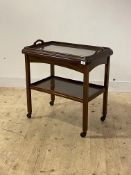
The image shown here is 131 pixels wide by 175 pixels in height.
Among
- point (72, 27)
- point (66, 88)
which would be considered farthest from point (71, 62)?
point (72, 27)

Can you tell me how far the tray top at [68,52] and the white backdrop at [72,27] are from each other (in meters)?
0.59

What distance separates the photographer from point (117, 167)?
2002mm

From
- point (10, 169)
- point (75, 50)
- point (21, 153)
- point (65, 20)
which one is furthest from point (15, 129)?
point (65, 20)

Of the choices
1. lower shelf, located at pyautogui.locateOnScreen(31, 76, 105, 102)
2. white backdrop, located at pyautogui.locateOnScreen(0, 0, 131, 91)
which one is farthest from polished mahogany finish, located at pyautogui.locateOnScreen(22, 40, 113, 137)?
white backdrop, located at pyautogui.locateOnScreen(0, 0, 131, 91)

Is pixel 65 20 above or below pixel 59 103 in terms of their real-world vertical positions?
above

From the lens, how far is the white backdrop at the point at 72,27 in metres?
3.10

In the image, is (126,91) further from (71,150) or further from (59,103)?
(71,150)

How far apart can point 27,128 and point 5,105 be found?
564 millimetres

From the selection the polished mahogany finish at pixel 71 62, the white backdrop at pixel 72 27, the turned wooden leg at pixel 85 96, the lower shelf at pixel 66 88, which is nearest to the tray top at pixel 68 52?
the polished mahogany finish at pixel 71 62

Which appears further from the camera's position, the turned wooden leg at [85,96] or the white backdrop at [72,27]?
the white backdrop at [72,27]

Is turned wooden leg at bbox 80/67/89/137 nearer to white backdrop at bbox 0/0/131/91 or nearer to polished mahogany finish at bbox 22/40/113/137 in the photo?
polished mahogany finish at bbox 22/40/113/137

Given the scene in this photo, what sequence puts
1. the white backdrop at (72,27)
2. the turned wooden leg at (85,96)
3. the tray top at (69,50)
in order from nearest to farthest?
1. the turned wooden leg at (85,96)
2. the tray top at (69,50)
3. the white backdrop at (72,27)

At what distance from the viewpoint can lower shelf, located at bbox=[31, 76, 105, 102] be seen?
2379 mm

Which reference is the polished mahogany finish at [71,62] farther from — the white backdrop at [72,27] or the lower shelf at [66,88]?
the white backdrop at [72,27]
